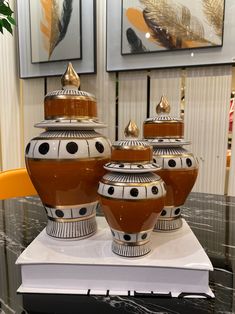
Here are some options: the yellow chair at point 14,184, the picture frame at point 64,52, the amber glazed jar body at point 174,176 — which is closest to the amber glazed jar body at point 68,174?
the amber glazed jar body at point 174,176

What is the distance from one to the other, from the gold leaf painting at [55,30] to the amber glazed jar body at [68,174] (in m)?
1.24

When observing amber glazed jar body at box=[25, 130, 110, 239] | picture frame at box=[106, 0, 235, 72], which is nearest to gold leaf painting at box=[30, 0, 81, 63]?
picture frame at box=[106, 0, 235, 72]

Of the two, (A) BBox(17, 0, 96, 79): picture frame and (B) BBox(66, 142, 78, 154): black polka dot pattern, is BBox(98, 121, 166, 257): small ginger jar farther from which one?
(A) BBox(17, 0, 96, 79): picture frame

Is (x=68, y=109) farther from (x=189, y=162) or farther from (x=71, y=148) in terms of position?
(x=189, y=162)

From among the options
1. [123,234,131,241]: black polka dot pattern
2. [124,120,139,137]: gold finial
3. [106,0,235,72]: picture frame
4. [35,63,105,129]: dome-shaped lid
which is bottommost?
[123,234,131,241]: black polka dot pattern

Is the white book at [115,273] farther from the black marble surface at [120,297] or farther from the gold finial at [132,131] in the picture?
the gold finial at [132,131]

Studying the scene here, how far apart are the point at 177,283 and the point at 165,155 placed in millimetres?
214

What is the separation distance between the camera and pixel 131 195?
1.32ft

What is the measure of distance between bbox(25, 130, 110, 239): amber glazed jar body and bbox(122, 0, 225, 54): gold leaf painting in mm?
1071

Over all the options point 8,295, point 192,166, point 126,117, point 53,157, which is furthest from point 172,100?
point 8,295

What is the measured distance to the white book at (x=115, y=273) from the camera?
0.41m

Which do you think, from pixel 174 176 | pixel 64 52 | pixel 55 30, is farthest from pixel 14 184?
pixel 55 30

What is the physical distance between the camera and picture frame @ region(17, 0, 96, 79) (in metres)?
1.56

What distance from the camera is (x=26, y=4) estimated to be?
1.74m
